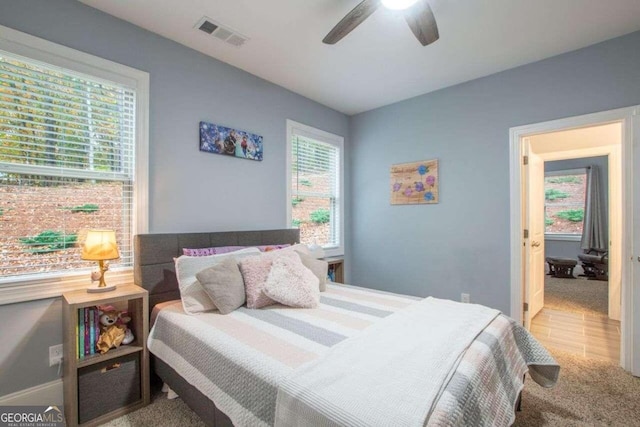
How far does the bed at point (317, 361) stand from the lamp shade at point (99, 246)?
0.26m

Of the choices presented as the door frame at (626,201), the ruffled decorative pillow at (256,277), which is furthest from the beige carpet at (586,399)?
the ruffled decorative pillow at (256,277)

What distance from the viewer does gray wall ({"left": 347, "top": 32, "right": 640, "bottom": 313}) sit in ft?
8.37

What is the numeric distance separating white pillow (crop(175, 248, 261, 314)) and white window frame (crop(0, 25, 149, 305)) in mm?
497

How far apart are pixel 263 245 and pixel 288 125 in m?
1.42

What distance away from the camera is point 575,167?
6.47 meters

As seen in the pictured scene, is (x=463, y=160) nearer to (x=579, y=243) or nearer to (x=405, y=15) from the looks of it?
(x=405, y=15)

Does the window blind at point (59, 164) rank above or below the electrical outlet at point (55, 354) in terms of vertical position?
above

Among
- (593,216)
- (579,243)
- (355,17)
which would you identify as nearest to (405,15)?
(355,17)

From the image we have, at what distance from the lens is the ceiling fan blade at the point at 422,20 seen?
1649 millimetres

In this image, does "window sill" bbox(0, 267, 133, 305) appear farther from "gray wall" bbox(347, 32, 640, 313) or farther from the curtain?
the curtain

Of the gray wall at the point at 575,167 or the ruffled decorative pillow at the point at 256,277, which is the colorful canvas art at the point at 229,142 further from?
the gray wall at the point at 575,167

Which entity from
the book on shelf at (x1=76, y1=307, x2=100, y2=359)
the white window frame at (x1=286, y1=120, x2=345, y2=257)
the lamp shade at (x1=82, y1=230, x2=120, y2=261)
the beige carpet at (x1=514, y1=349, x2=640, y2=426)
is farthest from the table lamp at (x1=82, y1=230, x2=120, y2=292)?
the beige carpet at (x1=514, y1=349, x2=640, y2=426)

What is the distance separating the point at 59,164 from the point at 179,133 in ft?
2.74

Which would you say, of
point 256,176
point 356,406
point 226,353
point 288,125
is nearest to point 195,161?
point 256,176
